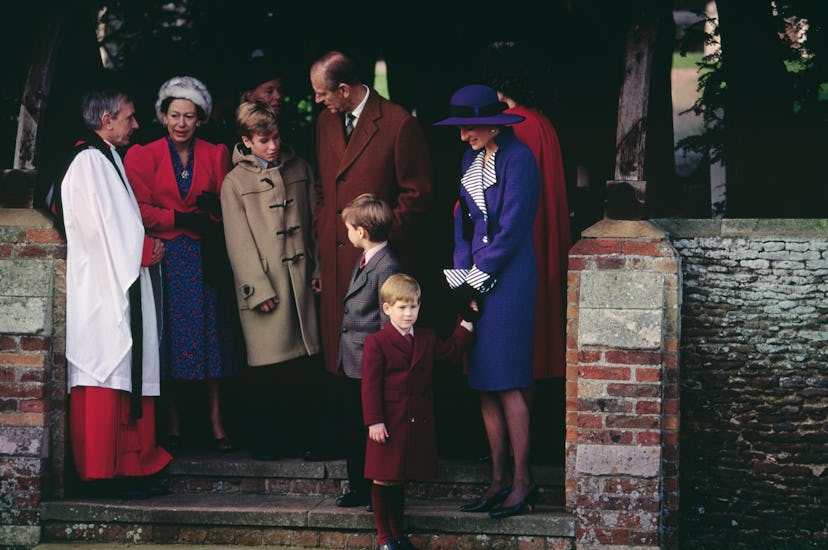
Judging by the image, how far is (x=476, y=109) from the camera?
239 inches

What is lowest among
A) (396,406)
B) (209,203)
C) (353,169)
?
(396,406)

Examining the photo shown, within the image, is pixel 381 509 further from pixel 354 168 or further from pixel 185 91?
pixel 185 91

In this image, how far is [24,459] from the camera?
657 centimetres

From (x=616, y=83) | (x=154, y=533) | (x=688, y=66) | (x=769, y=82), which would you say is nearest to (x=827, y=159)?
(x=769, y=82)

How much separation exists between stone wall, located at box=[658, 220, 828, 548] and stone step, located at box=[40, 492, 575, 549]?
0.87 metres

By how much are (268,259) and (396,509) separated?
1558 millimetres

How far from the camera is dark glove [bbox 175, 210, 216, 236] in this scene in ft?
22.3

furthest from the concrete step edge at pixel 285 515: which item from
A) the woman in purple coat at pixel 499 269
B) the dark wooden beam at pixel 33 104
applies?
the dark wooden beam at pixel 33 104

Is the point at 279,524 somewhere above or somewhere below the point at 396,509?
below

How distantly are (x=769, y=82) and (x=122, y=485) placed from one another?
4.26m

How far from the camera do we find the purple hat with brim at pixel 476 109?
6055 millimetres

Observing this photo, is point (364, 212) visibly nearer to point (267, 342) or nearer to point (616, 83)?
point (267, 342)

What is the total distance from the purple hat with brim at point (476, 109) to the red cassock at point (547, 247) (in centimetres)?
32

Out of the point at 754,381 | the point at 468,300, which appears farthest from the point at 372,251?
the point at 754,381
